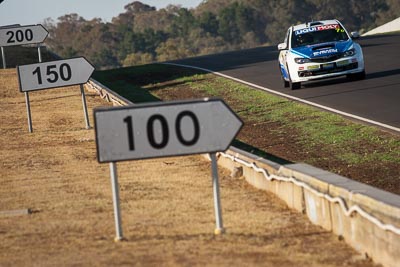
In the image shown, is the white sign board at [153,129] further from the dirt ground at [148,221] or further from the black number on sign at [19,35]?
the black number on sign at [19,35]

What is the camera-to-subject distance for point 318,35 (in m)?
28.1

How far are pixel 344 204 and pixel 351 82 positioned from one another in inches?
716

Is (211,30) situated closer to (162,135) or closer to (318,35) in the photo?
(318,35)

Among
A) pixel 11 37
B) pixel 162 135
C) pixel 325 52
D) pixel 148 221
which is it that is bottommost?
pixel 148 221

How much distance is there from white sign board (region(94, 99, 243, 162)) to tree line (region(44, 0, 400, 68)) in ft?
363

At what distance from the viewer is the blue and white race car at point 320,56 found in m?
27.3

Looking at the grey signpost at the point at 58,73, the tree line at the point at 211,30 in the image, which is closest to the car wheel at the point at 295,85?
the grey signpost at the point at 58,73

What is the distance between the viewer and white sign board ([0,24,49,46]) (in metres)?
29.9

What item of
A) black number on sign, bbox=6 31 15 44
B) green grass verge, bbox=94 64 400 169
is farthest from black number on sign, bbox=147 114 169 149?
black number on sign, bbox=6 31 15 44

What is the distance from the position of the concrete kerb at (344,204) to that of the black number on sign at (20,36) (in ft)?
58.2

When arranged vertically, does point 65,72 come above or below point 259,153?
above

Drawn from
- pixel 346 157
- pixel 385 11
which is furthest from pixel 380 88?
pixel 385 11

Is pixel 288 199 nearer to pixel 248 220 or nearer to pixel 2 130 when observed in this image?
pixel 248 220

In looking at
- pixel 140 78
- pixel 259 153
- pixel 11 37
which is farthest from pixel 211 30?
pixel 259 153
